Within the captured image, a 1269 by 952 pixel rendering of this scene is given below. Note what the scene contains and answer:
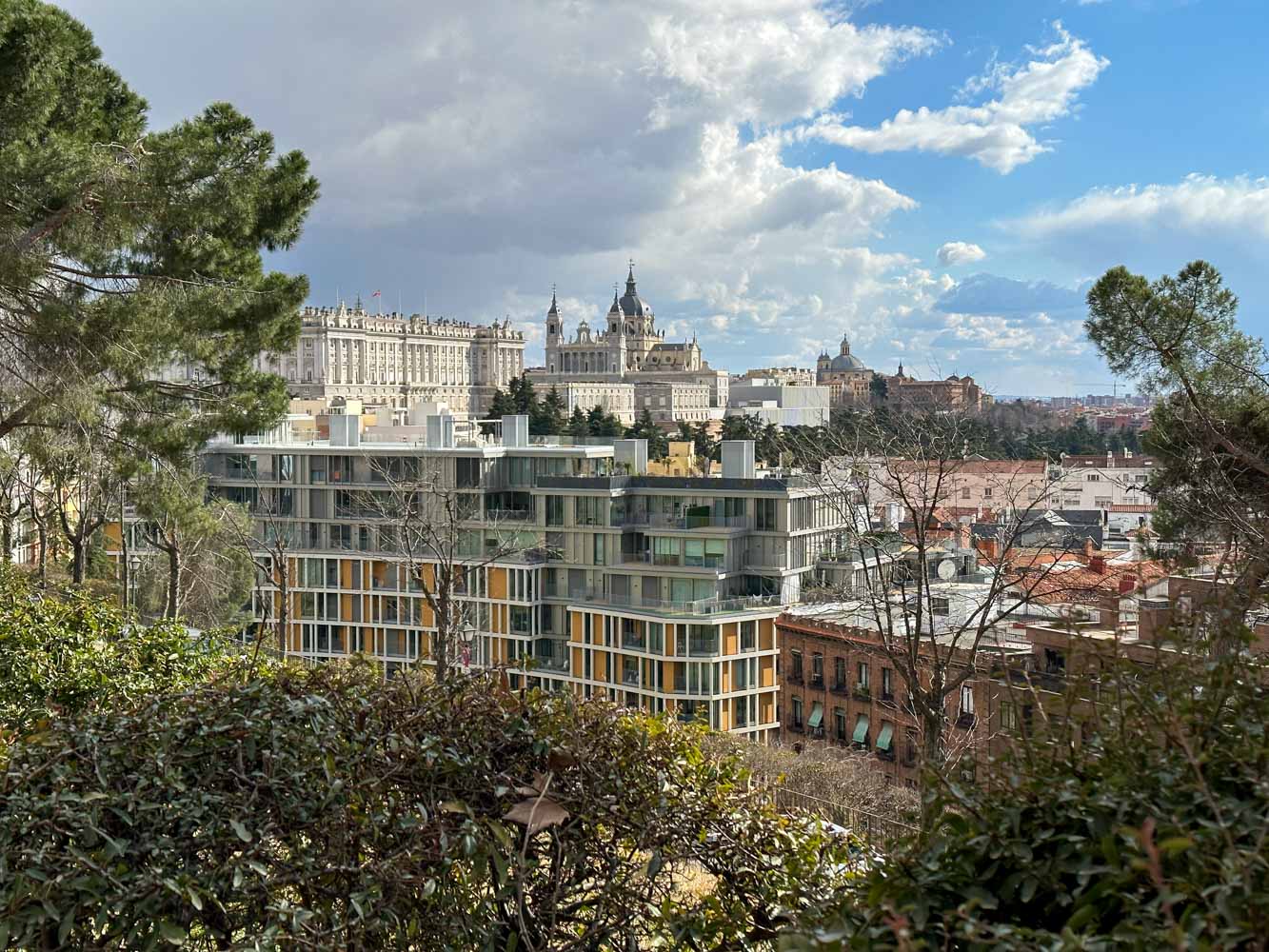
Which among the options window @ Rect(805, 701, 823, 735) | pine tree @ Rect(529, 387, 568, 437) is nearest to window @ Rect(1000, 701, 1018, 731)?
window @ Rect(805, 701, 823, 735)

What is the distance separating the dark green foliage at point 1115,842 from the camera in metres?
1.98

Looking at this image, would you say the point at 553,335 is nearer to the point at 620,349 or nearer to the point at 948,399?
the point at 620,349

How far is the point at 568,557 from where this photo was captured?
94.6 feet

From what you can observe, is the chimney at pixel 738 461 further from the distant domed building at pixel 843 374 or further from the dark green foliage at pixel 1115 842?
the distant domed building at pixel 843 374

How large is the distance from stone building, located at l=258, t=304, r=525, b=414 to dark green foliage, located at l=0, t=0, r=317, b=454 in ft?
303

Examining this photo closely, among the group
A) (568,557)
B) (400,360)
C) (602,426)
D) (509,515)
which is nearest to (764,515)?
(568,557)

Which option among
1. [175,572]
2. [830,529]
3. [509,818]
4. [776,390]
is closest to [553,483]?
[830,529]

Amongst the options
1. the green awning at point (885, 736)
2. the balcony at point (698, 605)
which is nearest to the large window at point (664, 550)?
the balcony at point (698, 605)

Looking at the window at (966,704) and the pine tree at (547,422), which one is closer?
the window at (966,704)

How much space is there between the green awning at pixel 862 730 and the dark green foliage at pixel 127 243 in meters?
13.0

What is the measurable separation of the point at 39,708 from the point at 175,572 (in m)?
11.3

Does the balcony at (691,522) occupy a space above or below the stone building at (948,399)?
below

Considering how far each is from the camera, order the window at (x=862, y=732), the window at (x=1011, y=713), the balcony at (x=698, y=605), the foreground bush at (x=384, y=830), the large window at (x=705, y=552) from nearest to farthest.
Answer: the window at (x=1011, y=713) < the foreground bush at (x=384, y=830) < the window at (x=862, y=732) < the balcony at (x=698, y=605) < the large window at (x=705, y=552)

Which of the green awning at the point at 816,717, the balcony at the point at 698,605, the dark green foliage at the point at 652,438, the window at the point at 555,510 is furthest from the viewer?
the dark green foliage at the point at 652,438
